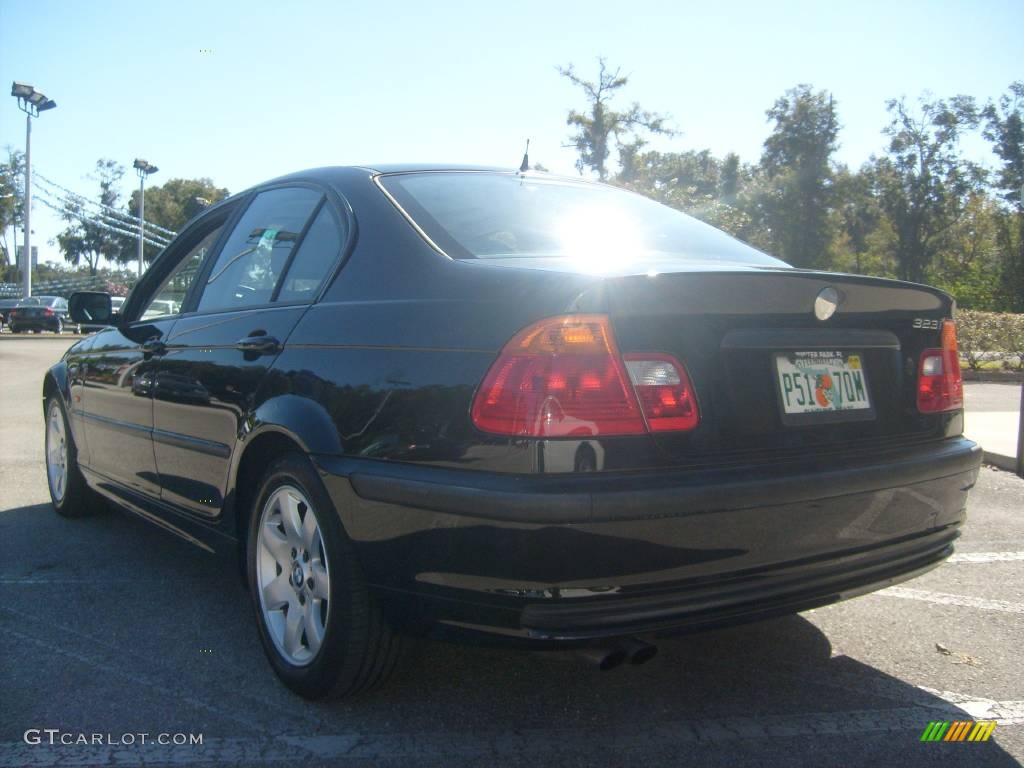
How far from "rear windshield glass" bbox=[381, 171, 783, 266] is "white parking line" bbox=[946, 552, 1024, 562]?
1.99 metres

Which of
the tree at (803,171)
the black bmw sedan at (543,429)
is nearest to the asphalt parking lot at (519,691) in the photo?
the black bmw sedan at (543,429)

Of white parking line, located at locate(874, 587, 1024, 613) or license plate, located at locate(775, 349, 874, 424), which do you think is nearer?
license plate, located at locate(775, 349, 874, 424)

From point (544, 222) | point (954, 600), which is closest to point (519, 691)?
point (544, 222)

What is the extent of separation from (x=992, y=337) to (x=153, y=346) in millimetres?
20357

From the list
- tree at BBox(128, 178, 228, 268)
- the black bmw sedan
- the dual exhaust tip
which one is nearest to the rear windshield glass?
the black bmw sedan

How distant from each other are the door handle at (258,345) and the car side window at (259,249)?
21 cm

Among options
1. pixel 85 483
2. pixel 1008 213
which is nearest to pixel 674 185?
pixel 1008 213

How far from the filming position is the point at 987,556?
4609mm

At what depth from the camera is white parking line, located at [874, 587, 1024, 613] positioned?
12.4 ft

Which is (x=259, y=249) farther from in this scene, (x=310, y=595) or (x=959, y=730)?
(x=959, y=730)

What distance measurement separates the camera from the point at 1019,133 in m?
45.0

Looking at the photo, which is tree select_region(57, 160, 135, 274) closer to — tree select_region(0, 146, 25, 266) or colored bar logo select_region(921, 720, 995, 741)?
tree select_region(0, 146, 25, 266)

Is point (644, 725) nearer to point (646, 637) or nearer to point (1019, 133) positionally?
point (646, 637)

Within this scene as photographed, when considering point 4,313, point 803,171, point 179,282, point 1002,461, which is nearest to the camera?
point 179,282
